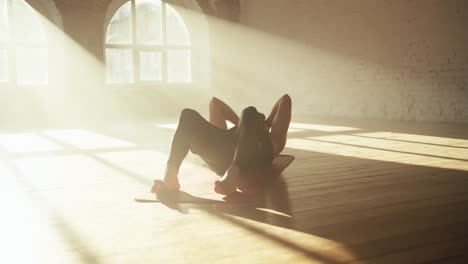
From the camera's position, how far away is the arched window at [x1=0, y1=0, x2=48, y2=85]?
367 inches

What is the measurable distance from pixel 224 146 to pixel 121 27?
820cm

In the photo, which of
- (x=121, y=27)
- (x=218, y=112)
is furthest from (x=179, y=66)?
(x=218, y=112)

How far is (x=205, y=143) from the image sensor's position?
115 inches

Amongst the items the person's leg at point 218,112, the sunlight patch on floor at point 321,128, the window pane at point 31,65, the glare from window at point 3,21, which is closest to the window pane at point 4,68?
the window pane at point 31,65

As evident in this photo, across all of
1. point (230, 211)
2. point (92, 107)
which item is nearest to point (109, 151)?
point (230, 211)

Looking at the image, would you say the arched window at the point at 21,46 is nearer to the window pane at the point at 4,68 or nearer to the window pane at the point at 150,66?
the window pane at the point at 4,68

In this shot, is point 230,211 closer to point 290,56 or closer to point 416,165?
point 416,165

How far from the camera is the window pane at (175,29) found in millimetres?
10977

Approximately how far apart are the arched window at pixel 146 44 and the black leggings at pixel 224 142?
26.1 feet

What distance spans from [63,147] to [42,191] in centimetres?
247

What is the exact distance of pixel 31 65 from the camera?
31.7 feet

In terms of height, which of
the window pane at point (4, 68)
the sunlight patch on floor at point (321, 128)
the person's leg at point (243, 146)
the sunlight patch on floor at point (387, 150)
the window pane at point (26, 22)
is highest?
the window pane at point (26, 22)

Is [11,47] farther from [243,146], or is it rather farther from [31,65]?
[243,146]

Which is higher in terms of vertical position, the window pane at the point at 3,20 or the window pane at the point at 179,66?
the window pane at the point at 3,20
